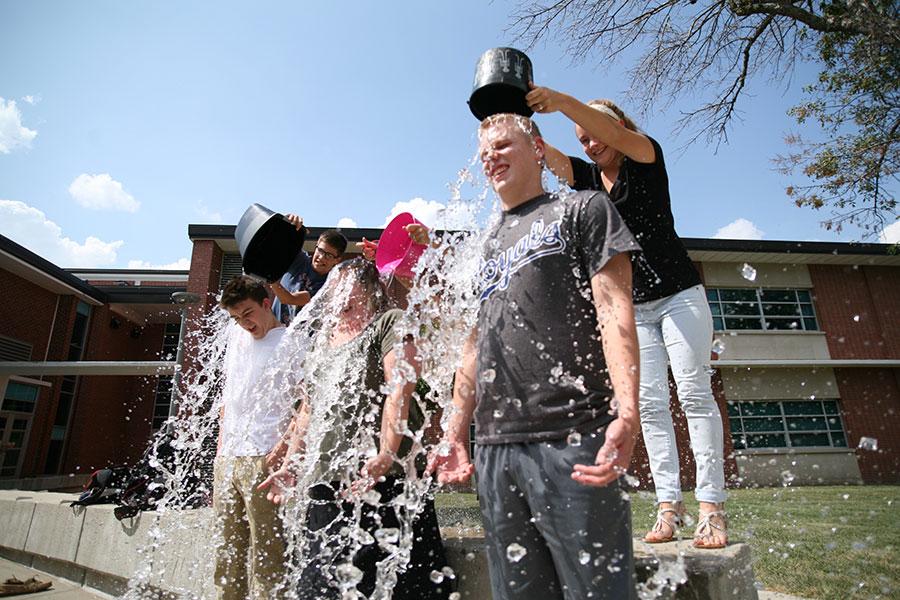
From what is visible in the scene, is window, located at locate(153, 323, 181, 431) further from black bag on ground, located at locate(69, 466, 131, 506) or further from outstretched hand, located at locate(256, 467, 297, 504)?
outstretched hand, located at locate(256, 467, 297, 504)

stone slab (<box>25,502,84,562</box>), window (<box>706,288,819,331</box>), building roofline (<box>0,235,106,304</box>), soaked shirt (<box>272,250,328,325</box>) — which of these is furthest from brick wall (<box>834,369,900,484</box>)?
building roofline (<box>0,235,106,304</box>)

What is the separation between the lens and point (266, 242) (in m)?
3.59

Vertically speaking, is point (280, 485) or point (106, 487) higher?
point (280, 485)

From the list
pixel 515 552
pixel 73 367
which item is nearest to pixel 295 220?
pixel 515 552

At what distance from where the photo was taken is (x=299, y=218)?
3.64m

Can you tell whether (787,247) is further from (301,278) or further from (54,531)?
(54,531)

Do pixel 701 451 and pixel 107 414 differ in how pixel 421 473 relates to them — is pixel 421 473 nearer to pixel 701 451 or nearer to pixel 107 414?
pixel 701 451

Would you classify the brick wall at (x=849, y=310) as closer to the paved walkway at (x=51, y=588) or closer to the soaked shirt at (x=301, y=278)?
the soaked shirt at (x=301, y=278)

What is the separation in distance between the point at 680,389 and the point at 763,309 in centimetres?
1753

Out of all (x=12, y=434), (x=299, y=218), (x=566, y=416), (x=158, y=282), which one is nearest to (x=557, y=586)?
(x=566, y=416)

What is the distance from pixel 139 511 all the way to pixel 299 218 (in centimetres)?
249

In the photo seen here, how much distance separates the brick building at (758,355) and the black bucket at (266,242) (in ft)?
37.8

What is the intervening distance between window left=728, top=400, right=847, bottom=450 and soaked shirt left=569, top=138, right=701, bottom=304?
50.7 ft

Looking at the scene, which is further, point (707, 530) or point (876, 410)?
point (876, 410)
